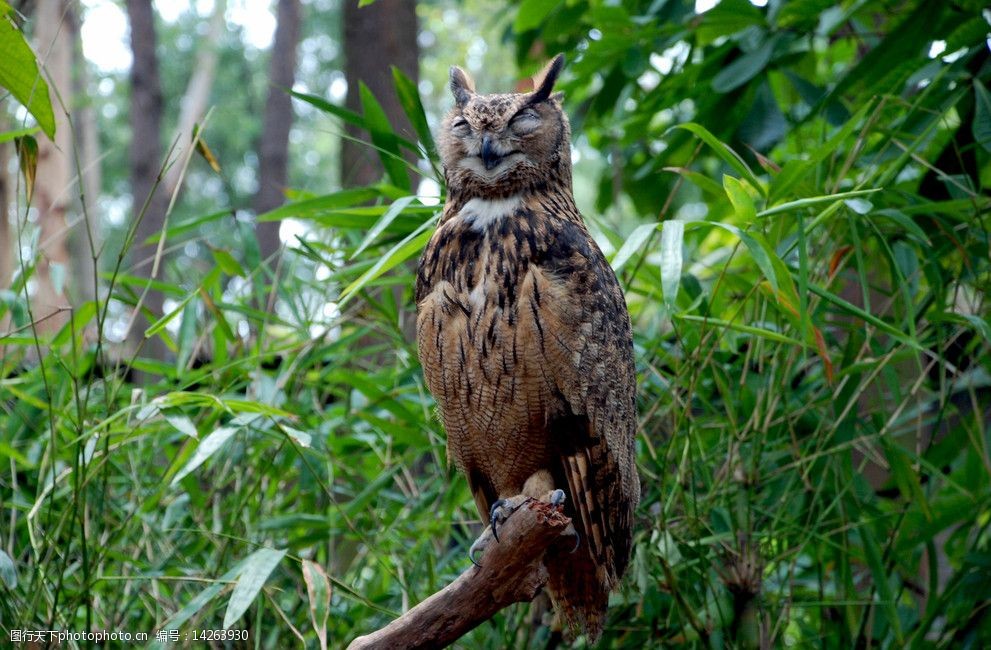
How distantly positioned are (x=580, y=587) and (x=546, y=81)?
1.00m

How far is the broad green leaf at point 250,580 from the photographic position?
1.86m

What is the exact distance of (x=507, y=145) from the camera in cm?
176

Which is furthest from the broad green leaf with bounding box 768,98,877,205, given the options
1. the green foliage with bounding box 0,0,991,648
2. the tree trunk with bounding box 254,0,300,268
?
the tree trunk with bounding box 254,0,300,268

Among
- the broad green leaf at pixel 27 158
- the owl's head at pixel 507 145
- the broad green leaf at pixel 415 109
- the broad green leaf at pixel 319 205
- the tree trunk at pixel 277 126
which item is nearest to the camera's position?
the owl's head at pixel 507 145

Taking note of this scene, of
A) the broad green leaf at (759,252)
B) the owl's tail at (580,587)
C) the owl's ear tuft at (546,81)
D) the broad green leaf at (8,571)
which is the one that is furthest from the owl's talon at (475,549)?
the broad green leaf at (8,571)

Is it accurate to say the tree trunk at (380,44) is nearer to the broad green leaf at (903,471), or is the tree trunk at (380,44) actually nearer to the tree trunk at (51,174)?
the tree trunk at (51,174)

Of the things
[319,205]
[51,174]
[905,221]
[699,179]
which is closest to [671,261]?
[699,179]

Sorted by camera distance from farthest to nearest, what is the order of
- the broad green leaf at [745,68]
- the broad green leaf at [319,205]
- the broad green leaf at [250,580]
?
the broad green leaf at [745,68] < the broad green leaf at [319,205] < the broad green leaf at [250,580]

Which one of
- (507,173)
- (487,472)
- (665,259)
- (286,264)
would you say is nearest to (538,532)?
(487,472)

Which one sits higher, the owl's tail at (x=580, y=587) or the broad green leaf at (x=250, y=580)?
the broad green leaf at (x=250, y=580)

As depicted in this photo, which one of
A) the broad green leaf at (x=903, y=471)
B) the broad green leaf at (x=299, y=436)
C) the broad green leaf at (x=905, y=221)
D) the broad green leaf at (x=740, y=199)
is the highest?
the broad green leaf at (x=740, y=199)

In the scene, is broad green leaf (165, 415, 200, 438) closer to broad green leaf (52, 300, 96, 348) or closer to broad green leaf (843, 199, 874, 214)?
broad green leaf (52, 300, 96, 348)

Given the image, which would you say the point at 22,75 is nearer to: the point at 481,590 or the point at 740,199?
the point at 481,590

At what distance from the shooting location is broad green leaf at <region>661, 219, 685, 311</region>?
1.56 meters
